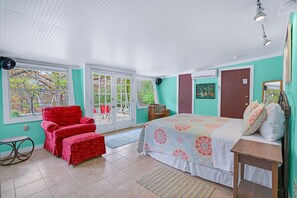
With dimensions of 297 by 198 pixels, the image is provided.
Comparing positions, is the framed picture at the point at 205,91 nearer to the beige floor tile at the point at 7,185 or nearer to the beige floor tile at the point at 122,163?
the beige floor tile at the point at 122,163

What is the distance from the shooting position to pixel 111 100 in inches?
179

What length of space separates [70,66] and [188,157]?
384 centimetres

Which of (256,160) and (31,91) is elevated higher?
(31,91)

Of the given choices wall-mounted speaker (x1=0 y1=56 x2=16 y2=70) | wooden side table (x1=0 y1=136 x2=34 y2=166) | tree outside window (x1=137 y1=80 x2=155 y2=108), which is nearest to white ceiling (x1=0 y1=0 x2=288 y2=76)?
wall-mounted speaker (x1=0 y1=56 x2=16 y2=70)

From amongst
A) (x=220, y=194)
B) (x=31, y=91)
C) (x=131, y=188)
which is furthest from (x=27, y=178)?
(x=220, y=194)

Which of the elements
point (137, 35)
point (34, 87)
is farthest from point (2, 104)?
point (137, 35)

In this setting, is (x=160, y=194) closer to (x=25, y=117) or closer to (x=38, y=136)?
(x=38, y=136)

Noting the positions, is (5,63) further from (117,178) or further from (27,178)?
(117,178)

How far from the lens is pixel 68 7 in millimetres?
1421

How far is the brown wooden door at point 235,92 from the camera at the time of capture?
12.9 feet

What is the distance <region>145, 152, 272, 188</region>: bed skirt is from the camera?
1.61 meters

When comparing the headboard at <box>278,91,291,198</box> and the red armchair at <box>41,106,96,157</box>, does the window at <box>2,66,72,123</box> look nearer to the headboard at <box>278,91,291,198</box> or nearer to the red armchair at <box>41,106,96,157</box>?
the red armchair at <box>41,106,96,157</box>

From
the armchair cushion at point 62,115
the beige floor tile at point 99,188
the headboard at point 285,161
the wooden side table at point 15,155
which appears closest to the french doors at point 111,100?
the armchair cushion at point 62,115

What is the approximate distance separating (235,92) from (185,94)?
5.57 ft
